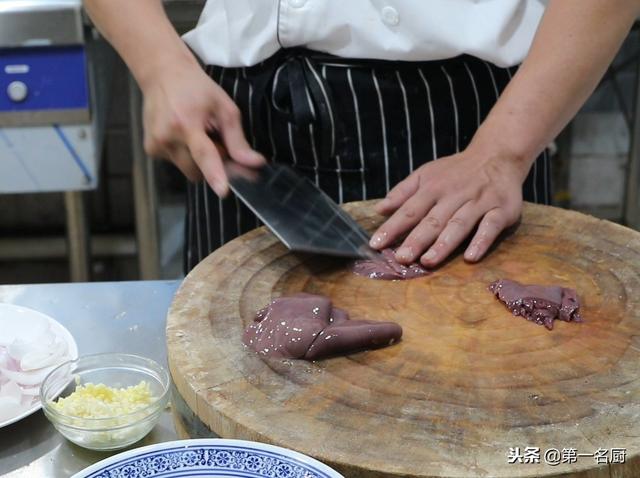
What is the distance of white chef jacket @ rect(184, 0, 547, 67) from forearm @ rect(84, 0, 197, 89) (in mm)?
124

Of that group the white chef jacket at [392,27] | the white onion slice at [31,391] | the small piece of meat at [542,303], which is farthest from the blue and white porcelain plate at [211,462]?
the white chef jacket at [392,27]

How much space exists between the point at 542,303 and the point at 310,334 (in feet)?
1.09

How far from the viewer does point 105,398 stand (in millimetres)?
1099

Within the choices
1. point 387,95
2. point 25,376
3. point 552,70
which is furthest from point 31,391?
point 552,70

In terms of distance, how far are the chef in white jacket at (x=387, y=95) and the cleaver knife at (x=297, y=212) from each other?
0.03 m

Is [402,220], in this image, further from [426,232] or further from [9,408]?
[9,408]

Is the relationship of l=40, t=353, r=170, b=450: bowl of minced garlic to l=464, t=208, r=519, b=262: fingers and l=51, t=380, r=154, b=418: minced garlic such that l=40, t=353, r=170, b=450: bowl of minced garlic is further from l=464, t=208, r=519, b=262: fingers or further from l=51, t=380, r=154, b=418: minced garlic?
l=464, t=208, r=519, b=262: fingers

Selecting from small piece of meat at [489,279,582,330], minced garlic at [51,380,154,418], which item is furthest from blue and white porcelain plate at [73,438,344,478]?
small piece of meat at [489,279,582,330]

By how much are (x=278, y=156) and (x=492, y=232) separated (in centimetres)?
51

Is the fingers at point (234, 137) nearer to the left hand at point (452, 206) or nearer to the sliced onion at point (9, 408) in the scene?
the left hand at point (452, 206)

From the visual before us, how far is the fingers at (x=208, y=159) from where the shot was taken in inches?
56.5

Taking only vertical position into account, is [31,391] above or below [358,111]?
below

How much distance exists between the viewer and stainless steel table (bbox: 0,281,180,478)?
1074mm

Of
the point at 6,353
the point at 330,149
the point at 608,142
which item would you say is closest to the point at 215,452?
the point at 6,353
